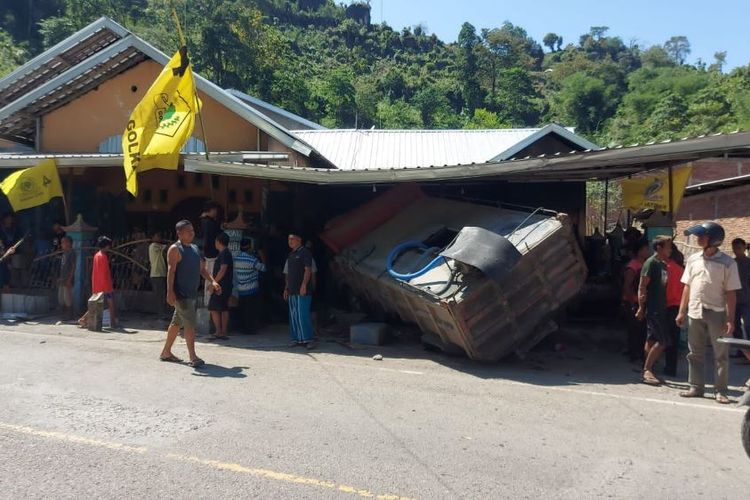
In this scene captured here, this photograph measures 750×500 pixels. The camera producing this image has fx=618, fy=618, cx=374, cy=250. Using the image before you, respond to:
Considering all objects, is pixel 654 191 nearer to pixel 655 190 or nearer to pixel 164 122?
pixel 655 190

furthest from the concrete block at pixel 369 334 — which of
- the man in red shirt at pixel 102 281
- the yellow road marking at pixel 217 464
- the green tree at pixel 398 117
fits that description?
the green tree at pixel 398 117

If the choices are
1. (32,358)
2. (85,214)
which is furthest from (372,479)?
(85,214)

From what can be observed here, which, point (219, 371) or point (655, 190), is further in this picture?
point (655, 190)

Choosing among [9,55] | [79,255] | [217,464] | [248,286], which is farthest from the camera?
[9,55]

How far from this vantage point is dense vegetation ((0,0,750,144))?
1666 inches

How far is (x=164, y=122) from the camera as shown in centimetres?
1028

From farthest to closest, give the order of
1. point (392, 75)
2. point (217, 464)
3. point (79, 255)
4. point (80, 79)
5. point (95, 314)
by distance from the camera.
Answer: point (392, 75)
point (80, 79)
point (79, 255)
point (95, 314)
point (217, 464)

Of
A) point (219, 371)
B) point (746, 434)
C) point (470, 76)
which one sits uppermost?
point (470, 76)

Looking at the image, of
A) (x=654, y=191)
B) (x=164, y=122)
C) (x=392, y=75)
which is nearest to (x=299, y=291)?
(x=164, y=122)

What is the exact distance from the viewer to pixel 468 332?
24.6ft

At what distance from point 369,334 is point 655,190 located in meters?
5.03

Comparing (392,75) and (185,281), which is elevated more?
(392,75)

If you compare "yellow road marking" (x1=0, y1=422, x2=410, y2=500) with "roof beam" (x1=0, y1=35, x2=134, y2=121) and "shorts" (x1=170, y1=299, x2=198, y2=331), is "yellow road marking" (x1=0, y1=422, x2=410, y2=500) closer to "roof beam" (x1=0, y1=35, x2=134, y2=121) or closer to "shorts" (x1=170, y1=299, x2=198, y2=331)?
"shorts" (x1=170, y1=299, x2=198, y2=331)

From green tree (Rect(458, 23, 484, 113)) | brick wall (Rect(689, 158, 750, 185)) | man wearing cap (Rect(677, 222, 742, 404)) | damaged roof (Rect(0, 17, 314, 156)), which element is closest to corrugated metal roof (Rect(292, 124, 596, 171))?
damaged roof (Rect(0, 17, 314, 156))
